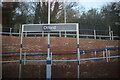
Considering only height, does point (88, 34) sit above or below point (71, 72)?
above

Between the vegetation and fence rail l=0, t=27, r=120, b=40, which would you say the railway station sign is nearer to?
the vegetation

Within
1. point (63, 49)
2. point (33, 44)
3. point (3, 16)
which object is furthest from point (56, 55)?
point (3, 16)

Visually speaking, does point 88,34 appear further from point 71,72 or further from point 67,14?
point 71,72

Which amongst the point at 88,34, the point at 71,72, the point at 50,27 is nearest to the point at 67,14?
the point at 88,34

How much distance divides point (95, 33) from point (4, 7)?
4.37 m

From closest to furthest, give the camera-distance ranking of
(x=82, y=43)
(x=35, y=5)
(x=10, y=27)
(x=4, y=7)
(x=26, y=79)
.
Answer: (x=26, y=79)
(x=4, y=7)
(x=35, y=5)
(x=10, y=27)
(x=82, y=43)

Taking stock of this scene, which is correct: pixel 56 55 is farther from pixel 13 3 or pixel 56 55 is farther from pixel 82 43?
pixel 13 3

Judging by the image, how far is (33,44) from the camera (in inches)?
202

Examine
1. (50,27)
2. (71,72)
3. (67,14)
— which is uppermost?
(67,14)

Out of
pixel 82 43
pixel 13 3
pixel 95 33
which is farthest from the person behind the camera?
pixel 95 33

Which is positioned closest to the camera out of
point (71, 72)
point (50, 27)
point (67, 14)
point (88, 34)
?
point (50, 27)

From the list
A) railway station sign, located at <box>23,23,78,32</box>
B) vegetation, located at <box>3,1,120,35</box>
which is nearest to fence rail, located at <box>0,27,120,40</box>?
vegetation, located at <box>3,1,120,35</box>

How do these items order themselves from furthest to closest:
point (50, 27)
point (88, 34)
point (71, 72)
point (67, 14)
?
point (88, 34)
point (67, 14)
point (71, 72)
point (50, 27)

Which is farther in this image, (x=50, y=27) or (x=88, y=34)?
(x=88, y=34)
